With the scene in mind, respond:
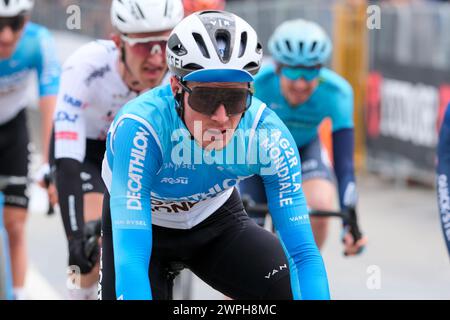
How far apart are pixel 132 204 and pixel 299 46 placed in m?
3.11

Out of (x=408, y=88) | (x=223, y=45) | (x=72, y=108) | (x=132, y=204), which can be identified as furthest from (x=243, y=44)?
(x=408, y=88)

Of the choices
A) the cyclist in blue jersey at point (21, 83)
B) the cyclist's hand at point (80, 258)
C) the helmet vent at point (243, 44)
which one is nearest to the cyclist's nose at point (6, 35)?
the cyclist in blue jersey at point (21, 83)

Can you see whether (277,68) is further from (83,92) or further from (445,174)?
(445,174)

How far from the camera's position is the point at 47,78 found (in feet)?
24.5

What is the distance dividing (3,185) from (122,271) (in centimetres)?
372

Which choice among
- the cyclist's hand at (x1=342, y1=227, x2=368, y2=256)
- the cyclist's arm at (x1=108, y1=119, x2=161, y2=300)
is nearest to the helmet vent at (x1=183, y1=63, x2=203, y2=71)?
the cyclist's arm at (x1=108, y1=119, x2=161, y2=300)

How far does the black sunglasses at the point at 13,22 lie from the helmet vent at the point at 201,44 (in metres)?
3.19

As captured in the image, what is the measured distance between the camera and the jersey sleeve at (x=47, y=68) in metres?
7.45

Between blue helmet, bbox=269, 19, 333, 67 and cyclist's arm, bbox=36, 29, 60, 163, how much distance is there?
155 centimetres

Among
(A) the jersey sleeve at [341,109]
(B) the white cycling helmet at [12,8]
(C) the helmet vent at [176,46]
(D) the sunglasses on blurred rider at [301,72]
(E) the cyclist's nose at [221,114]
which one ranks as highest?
(B) the white cycling helmet at [12,8]

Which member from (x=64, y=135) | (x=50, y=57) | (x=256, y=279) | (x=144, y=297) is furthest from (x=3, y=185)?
(x=144, y=297)

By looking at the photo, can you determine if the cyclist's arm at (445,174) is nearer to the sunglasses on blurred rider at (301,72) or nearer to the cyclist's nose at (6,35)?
the sunglasses on blurred rider at (301,72)

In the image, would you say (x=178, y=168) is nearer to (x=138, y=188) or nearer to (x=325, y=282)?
(x=138, y=188)

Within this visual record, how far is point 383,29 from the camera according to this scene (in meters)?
12.7
